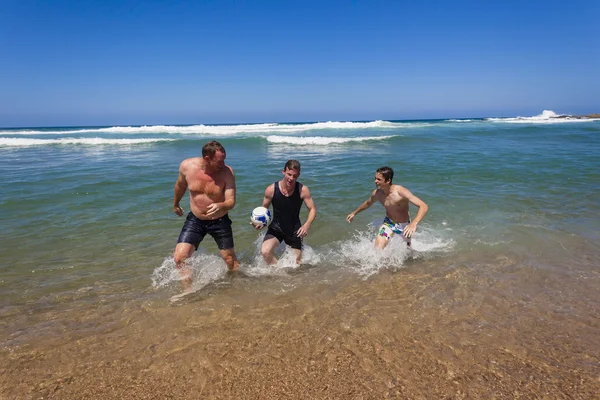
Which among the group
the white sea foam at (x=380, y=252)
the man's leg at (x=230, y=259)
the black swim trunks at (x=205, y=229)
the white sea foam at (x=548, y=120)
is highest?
the white sea foam at (x=548, y=120)

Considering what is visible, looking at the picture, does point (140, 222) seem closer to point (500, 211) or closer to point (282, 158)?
point (500, 211)

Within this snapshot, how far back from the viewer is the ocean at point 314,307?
2762mm

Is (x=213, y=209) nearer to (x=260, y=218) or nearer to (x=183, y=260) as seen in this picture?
(x=260, y=218)

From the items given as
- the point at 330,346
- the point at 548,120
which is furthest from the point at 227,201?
the point at 548,120

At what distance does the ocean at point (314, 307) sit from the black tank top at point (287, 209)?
0.49 metres

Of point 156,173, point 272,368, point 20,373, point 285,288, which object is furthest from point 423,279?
point 156,173

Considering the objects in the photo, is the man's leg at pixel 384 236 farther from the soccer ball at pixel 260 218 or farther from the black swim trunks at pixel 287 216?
the soccer ball at pixel 260 218

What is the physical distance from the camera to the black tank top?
5113mm

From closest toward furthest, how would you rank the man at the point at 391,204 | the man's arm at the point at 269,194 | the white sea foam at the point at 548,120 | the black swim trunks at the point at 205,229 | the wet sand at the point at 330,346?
the wet sand at the point at 330,346
the black swim trunks at the point at 205,229
the man's arm at the point at 269,194
the man at the point at 391,204
the white sea foam at the point at 548,120

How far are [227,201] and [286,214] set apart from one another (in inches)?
41.1

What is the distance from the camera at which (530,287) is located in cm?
421

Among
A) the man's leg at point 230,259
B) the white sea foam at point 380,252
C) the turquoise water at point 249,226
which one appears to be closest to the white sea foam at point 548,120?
the turquoise water at point 249,226

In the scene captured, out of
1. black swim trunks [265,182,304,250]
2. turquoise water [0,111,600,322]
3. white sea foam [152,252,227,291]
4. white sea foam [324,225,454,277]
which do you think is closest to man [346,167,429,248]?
white sea foam [324,225,454,277]

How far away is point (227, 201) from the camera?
446 cm
